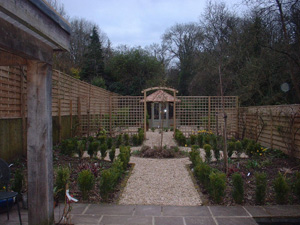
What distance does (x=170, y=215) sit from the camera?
10.5 feet

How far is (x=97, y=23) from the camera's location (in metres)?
28.0

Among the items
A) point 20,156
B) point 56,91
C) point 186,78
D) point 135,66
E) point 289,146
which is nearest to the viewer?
point 20,156

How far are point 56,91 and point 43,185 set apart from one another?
6.54 metres

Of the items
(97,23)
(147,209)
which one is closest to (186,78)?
(97,23)

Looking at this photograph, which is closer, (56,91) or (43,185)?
(43,185)

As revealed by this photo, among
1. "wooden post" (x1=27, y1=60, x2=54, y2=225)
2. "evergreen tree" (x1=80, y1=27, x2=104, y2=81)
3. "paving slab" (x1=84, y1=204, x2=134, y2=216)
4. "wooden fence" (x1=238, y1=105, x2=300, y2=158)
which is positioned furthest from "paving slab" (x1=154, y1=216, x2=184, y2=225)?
"evergreen tree" (x1=80, y1=27, x2=104, y2=81)

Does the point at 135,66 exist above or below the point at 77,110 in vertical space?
above

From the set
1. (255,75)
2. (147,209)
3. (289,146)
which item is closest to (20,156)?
(147,209)

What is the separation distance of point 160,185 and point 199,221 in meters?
1.69

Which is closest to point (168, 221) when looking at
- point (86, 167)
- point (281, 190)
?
point (281, 190)

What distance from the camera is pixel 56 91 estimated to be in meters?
8.54

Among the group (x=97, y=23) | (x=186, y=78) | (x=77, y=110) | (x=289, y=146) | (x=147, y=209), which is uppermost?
(x=97, y=23)

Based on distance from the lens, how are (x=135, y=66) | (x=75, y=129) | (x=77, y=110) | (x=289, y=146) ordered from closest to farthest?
1. (x=289, y=146)
2. (x=75, y=129)
3. (x=77, y=110)
4. (x=135, y=66)

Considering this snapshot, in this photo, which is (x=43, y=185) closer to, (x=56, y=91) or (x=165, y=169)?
(x=165, y=169)
